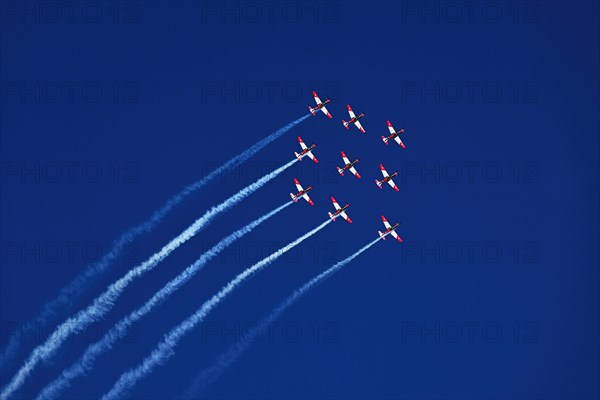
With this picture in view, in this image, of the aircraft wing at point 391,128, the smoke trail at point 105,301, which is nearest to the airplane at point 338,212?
the smoke trail at point 105,301

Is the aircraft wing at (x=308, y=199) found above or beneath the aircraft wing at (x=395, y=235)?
above

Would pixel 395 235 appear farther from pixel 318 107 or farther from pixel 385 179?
pixel 318 107

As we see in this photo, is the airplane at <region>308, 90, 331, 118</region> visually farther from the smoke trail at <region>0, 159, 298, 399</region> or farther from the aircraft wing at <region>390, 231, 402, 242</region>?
the aircraft wing at <region>390, 231, 402, 242</region>

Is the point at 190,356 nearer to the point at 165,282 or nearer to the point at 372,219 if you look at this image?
the point at 165,282

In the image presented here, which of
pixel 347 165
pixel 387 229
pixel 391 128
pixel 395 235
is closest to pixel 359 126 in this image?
pixel 391 128

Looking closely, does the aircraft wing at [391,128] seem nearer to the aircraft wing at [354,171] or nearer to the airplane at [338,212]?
the aircraft wing at [354,171]
